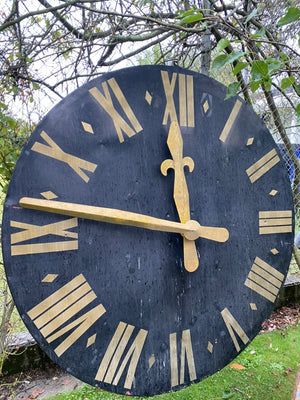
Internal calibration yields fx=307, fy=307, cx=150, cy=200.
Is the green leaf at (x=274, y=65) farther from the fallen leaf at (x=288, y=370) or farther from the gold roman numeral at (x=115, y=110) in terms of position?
the fallen leaf at (x=288, y=370)

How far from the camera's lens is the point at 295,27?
2.03 meters

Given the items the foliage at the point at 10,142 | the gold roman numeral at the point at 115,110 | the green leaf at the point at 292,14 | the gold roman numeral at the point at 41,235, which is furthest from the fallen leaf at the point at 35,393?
the green leaf at the point at 292,14

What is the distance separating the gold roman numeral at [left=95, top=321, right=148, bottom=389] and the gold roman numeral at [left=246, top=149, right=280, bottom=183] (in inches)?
27.2

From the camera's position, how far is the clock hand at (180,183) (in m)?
1.04

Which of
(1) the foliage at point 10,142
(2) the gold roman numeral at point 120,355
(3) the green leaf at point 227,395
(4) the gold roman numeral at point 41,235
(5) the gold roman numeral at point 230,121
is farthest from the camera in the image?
(3) the green leaf at point 227,395

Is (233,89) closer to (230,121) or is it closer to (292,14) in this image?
(230,121)

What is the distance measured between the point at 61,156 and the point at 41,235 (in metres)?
0.24

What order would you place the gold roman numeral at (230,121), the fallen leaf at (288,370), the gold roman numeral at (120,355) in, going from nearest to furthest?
the gold roman numeral at (120,355), the gold roman numeral at (230,121), the fallen leaf at (288,370)

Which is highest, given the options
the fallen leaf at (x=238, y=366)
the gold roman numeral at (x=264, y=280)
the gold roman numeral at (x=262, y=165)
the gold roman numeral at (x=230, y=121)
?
the gold roman numeral at (x=230, y=121)

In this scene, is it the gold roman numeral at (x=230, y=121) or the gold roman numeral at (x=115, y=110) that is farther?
the gold roman numeral at (x=230, y=121)

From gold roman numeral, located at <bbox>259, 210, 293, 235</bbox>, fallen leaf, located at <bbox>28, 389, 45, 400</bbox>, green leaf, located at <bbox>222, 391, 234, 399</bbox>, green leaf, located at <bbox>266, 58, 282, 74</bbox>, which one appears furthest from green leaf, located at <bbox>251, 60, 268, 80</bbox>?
fallen leaf, located at <bbox>28, 389, 45, 400</bbox>

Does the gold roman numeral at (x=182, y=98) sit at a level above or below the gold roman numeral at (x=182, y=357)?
above

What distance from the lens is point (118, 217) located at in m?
0.93

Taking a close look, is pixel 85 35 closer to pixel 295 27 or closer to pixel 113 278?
pixel 113 278
